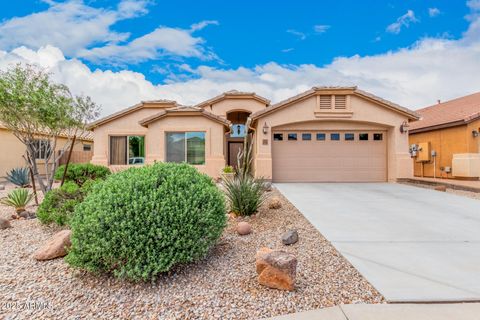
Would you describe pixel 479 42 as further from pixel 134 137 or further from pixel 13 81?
pixel 13 81

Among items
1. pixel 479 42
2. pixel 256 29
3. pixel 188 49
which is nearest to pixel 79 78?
pixel 188 49

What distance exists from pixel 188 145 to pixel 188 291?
10692 millimetres

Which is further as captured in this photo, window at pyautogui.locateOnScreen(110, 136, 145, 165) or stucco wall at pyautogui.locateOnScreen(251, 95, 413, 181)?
window at pyautogui.locateOnScreen(110, 136, 145, 165)

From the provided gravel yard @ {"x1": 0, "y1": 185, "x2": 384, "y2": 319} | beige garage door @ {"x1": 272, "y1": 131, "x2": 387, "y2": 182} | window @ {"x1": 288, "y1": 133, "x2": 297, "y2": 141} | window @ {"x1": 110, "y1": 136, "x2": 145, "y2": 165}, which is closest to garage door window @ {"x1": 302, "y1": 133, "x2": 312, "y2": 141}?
beige garage door @ {"x1": 272, "y1": 131, "x2": 387, "y2": 182}

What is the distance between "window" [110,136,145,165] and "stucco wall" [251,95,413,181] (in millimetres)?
6555

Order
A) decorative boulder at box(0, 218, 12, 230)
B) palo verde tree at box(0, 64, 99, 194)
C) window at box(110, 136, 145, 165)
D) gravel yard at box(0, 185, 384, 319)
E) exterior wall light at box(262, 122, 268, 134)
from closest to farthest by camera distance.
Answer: gravel yard at box(0, 185, 384, 319), decorative boulder at box(0, 218, 12, 230), palo verde tree at box(0, 64, 99, 194), exterior wall light at box(262, 122, 268, 134), window at box(110, 136, 145, 165)

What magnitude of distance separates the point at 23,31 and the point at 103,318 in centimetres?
1416

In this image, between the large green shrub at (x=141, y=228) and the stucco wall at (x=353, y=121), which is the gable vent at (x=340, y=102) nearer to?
the stucco wall at (x=353, y=121)

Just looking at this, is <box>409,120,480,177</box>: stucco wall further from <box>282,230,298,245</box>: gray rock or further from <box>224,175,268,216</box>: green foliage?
<box>282,230,298,245</box>: gray rock

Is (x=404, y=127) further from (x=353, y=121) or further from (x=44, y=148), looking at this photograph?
(x=44, y=148)

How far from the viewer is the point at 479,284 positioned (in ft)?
9.72

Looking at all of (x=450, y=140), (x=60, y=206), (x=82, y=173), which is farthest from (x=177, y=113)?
(x=450, y=140)

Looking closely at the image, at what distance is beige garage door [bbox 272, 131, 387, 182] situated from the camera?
1256 centimetres

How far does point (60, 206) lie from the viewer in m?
5.29
